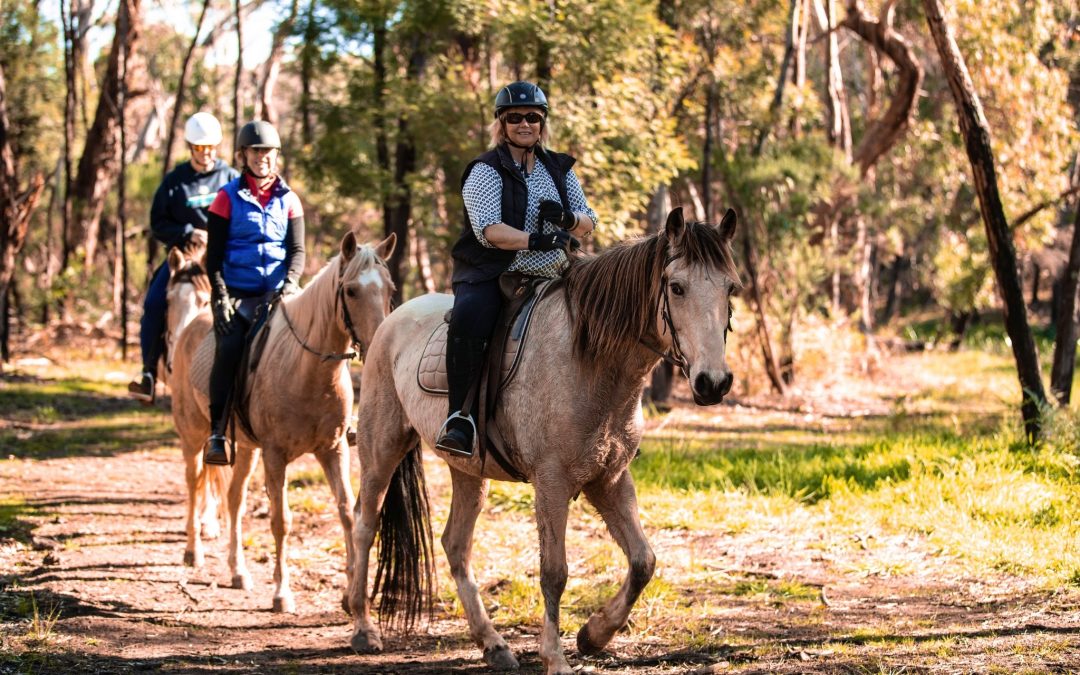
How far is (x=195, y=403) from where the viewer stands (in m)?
8.33

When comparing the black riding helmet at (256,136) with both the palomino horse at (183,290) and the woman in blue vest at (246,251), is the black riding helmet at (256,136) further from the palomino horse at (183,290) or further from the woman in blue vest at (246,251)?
the palomino horse at (183,290)

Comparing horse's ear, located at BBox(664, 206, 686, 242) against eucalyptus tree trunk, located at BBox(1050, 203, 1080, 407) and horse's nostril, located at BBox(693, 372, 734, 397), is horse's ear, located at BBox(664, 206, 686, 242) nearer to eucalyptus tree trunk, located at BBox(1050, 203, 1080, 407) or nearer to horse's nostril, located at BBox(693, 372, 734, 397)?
horse's nostril, located at BBox(693, 372, 734, 397)

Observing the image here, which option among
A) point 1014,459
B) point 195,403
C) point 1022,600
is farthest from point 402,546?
point 1014,459

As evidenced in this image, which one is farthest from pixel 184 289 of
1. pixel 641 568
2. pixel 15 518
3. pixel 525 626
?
pixel 641 568

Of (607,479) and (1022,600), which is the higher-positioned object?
(607,479)

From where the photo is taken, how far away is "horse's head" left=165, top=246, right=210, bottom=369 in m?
9.09

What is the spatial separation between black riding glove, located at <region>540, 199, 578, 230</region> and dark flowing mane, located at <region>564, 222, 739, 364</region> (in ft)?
1.10

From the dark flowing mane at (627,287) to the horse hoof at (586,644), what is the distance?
1.41 metres

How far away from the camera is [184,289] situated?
9188 millimetres

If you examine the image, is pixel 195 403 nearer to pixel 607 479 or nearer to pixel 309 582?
pixel 309 582

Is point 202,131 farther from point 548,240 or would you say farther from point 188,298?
point 548,240

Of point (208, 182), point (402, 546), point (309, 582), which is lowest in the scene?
point (309, 582)

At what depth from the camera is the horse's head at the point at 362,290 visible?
6.64 meters

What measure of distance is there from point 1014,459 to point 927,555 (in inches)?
102
